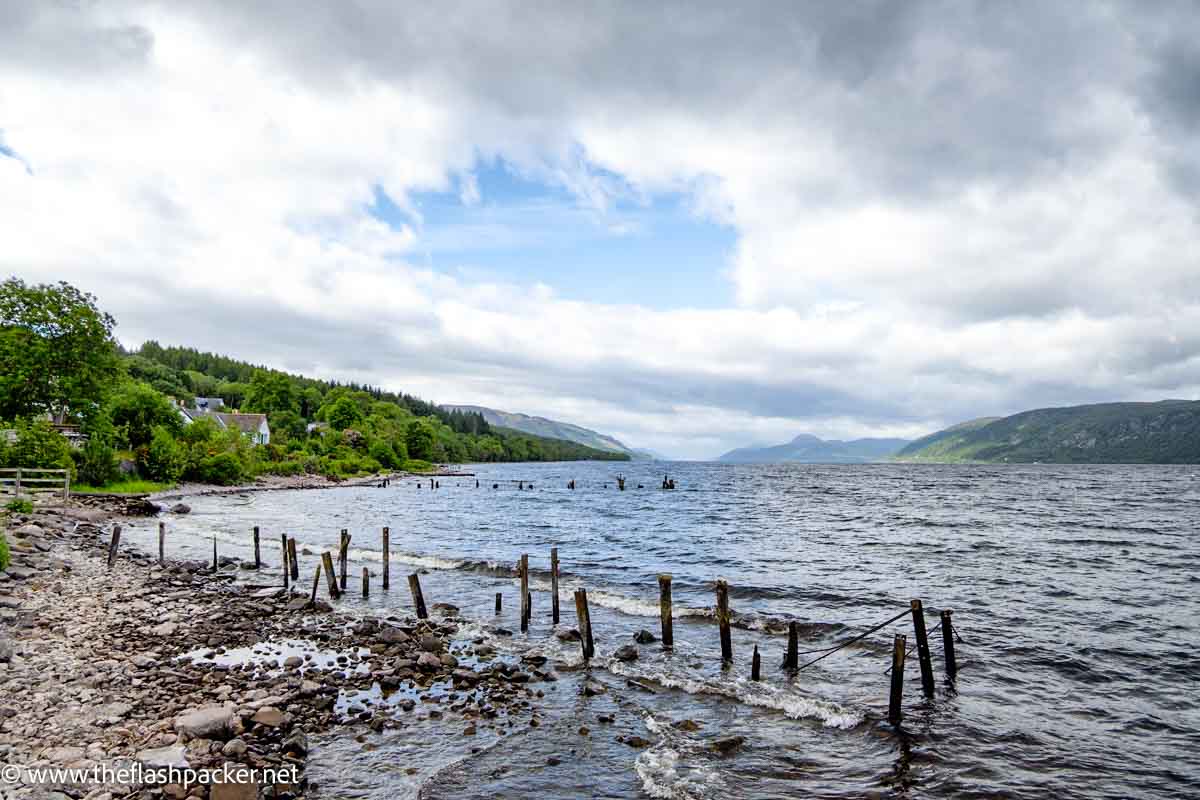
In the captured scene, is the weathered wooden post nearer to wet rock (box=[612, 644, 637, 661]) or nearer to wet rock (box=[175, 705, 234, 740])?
wet rock (box=[175, 705, 234, 740])

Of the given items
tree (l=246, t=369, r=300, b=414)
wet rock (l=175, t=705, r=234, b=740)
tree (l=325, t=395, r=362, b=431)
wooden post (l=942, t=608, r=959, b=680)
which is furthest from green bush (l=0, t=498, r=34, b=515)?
tree (l=246, t=369, r=300, b=414)

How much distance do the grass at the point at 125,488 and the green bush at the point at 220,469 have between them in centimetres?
1052

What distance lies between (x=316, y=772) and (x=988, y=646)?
1944cm

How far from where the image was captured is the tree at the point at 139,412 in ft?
226

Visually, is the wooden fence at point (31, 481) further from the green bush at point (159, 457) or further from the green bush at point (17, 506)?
the green bush at point (159, 457)

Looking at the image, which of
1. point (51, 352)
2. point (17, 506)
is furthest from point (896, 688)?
point (51, 352)

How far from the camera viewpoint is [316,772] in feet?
36.9

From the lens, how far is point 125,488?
6244 cm

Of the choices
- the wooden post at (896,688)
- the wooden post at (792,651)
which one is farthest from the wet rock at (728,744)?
the wooden post at (792,651)

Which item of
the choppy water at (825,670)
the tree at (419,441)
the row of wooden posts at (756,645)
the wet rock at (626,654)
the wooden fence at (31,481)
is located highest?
the tree at (419,441)

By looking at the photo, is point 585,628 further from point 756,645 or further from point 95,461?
point 95,461

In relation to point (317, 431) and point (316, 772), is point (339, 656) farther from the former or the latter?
point (317, 431)

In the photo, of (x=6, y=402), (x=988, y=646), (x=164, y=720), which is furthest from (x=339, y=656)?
(x=6, y=402)

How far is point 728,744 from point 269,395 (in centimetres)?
18360
